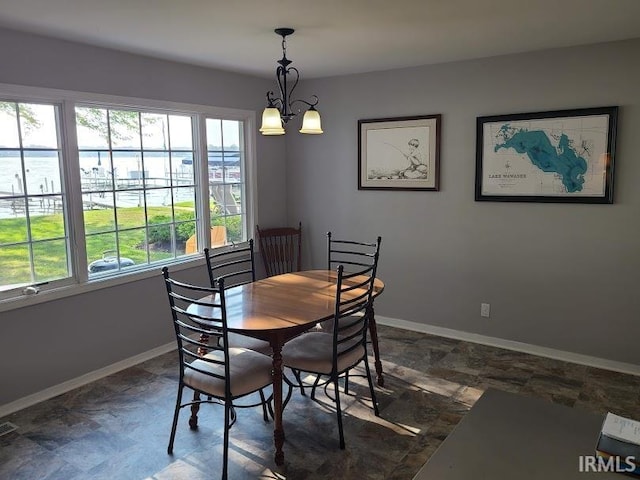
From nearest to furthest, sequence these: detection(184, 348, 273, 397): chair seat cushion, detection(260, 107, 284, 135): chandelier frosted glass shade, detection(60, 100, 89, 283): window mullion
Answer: detection(184, 348, 273, 397): chair seat cushion
detection(260, 107, 284, 135): chandelier frosted glass shade
detection(60, 100, 89, 283): window mullion

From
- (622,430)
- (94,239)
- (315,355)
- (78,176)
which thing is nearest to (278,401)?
(315,355)

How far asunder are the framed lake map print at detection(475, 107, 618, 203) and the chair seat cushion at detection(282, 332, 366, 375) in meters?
1.94

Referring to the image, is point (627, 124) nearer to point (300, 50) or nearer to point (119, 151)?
point (300, 50)

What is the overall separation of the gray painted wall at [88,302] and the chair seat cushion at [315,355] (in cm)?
151

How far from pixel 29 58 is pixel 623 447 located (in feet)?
11.9

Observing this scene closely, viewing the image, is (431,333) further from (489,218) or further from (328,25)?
(328,25)

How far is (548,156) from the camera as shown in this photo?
379 cm

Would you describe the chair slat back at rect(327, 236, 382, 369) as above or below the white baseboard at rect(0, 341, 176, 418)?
above

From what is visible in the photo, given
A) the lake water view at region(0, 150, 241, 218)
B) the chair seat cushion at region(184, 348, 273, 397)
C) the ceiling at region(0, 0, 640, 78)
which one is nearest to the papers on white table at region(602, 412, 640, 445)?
the chair seat cushion at region(184, 348, 273, 397)

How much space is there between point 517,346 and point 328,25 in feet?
9.55

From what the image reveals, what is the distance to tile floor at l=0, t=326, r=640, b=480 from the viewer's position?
8.40 ft

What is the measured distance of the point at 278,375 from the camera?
2.59 meters

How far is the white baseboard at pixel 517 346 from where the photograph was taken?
3684 mm

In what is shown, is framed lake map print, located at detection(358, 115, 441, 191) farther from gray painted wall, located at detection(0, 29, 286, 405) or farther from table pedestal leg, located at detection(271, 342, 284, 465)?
table pedestal leg, located at detection(271, 342, 284, 465)
